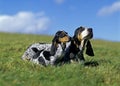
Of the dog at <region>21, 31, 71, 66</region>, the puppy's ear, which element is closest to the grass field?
the dog at <region>21, 31, 71, 66</region>

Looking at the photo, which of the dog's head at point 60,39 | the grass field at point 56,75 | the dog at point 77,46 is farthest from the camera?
the dog at point 77,46

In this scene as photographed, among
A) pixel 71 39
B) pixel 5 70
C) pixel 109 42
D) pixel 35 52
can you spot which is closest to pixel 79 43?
pixel 71 39

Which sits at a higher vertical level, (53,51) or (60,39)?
(60,39)

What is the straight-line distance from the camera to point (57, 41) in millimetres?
14648

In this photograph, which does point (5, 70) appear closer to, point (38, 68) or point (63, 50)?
point (38, 68)

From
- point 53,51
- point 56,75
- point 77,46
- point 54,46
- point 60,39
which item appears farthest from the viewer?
point 77,46

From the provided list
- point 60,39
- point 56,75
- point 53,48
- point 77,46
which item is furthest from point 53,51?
point 56,75

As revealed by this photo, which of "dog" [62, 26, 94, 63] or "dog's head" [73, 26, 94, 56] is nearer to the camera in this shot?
"dog's head" [73, 26, 94, 56]

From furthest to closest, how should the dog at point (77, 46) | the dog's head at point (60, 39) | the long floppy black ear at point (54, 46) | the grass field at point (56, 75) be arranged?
the dog at point (77, 46)
the long floppy black ear at point (54, 46)
the dog's head at point (60, 39)
the grass field at point (56, 75)

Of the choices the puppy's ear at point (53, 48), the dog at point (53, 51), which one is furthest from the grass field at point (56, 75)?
the puppy's ear at point (53, 48)

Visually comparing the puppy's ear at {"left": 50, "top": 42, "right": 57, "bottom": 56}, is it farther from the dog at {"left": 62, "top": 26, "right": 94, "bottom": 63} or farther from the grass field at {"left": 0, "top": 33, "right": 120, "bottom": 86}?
the grass field at {"left": 0, "top": 33, "right": 120, "bottom": 86}

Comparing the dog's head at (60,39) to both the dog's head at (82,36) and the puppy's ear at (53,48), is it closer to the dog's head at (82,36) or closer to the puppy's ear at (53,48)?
the puppy's ear at (53,48)

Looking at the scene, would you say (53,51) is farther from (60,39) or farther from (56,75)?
(56,75)

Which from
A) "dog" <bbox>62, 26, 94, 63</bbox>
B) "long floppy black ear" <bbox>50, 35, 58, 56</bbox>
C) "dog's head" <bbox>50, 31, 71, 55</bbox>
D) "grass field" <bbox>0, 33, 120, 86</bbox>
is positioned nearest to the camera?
"grass field" <bbox>0, 33, 120, 86</bbox>
